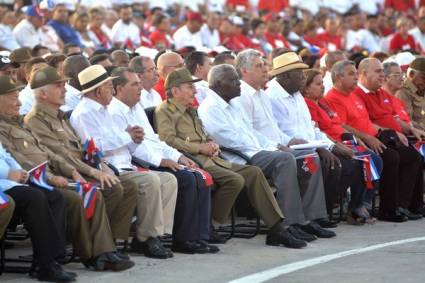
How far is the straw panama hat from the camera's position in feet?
43.5

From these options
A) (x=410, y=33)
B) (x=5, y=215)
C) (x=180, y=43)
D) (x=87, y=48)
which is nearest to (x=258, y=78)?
(x=5, y=215)

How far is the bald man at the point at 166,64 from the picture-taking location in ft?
47.3

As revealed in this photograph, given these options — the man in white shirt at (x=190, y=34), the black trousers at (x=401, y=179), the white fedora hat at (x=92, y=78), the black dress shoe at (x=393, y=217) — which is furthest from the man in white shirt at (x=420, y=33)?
the white fedora hat at (x=92, y=78)

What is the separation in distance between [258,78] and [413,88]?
2.94 meters

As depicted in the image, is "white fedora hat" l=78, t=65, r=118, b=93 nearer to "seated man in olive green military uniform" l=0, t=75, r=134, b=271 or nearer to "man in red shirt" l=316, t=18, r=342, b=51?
"seated man in olive green military uniform" l=0, t=75, r=134, b=271

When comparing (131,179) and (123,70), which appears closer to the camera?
(131,179)

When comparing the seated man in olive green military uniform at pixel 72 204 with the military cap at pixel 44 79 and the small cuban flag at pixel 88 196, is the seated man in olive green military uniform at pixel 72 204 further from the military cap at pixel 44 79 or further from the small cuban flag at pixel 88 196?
the military cap at pixel 44 79

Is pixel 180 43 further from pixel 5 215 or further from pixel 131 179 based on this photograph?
pixel 5 215

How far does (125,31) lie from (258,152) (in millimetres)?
12143

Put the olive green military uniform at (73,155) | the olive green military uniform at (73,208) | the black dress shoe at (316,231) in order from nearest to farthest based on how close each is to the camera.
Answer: the olive green military uniform at (73,208) → the olive green military uniform at (73,155) → the black dress shoe at (316,231)

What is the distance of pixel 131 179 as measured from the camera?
10812mm

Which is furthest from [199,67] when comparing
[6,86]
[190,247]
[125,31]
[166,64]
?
[125,31]

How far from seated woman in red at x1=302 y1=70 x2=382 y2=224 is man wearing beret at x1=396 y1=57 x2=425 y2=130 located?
1.62 meters

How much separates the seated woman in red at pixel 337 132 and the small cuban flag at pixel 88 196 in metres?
4.00
